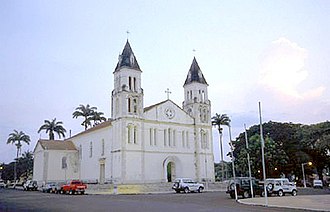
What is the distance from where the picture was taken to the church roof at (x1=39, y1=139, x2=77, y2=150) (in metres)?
62.7

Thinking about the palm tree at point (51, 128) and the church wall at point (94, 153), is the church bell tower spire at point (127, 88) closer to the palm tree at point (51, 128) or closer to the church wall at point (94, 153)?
the church wall at point (94, 153)

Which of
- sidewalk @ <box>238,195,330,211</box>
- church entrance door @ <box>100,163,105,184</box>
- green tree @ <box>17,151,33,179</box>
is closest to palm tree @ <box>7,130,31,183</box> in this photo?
green tree @ <box>17,151,33,179</box>

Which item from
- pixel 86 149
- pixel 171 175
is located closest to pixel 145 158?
pixel 171 175

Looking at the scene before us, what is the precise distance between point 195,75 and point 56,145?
89.2 feet

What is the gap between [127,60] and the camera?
5294cm

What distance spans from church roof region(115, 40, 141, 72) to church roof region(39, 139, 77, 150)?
1999 cm

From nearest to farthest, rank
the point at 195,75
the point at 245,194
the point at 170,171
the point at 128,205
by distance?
1. the point at 128,205
2. the point at 245,194
3. the point at 170,171
4. the point at 195,75

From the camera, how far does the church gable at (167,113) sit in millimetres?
52906

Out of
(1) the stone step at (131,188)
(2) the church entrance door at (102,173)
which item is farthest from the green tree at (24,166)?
(1) the stone step at (131,188)

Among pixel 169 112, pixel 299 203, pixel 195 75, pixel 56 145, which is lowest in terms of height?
pixel 299 203

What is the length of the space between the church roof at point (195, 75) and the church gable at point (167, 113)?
6.71 metres

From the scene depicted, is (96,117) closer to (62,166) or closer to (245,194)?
(62,166)

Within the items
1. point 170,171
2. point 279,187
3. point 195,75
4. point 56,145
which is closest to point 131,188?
point 170,171

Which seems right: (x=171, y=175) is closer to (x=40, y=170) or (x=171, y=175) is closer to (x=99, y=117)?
(x=40, y=170)
